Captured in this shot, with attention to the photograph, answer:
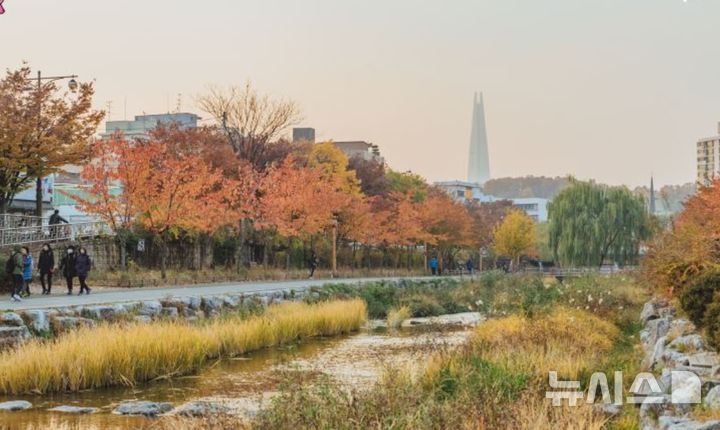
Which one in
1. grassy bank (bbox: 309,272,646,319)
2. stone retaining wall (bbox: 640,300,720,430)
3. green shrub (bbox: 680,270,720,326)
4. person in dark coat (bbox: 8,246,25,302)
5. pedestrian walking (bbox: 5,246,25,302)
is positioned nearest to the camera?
stone retaining wall (bbox: 640,300,720,430)

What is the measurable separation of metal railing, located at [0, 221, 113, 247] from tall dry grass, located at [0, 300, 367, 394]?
1885cm

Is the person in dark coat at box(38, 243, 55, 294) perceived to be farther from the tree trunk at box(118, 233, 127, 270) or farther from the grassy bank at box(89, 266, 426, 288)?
the tree trunk at box(118, 233, 127, 270)

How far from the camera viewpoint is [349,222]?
55.9 m

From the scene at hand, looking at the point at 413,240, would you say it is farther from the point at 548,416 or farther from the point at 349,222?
the point at 548,416

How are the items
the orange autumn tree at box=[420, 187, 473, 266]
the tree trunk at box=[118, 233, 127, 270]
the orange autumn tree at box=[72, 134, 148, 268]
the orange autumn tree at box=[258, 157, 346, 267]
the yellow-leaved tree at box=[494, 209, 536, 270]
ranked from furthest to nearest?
1. the yellow-leaved tree at box=[494, 209, 536, 270]
2. the orange autumn tree at box=[420, 187, 473, 266]
3. the orange autumn tree at box=[258, 157, 346, 267]
4. the tree trunk at box=[118, 233, 127, 270]
5. the orange autumn tree at box=[72, 134, 148, 268]

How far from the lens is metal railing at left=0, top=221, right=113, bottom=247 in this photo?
121 ft

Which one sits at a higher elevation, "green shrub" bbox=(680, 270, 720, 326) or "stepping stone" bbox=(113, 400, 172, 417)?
"green shrub" bbox=(680, 270, 720, 326)

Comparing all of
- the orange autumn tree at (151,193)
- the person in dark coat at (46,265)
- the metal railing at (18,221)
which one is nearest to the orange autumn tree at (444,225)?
the orange autumn tree at (151,193)

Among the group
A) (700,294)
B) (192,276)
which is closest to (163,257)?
(192,276)

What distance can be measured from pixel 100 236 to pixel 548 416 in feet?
104

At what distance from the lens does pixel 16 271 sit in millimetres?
23969

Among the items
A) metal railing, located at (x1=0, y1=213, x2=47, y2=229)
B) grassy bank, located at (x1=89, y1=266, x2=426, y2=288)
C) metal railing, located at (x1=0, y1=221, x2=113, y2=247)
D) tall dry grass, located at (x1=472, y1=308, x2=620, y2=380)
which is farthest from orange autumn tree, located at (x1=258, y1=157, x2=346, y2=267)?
tall dry grass, located at (x1=472, y1=308, x2=620, y2=380)

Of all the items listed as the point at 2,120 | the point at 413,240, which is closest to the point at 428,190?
the point at 413,240

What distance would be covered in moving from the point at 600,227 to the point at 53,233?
40369mm
